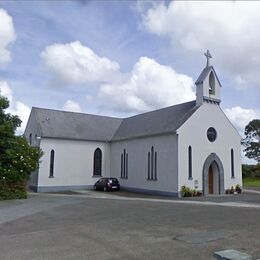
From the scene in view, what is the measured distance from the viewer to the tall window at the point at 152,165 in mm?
27984

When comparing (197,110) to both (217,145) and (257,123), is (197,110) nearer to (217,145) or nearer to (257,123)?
(217,145)

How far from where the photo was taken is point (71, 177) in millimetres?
32000

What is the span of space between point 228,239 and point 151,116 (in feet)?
79.8

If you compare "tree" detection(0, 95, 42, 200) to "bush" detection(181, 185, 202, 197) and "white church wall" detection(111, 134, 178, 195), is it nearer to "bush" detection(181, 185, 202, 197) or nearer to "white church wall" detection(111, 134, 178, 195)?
"white church wall" detection(111, 134, 178, 195)

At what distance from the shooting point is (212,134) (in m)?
28.5

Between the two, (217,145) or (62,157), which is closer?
(217,145)

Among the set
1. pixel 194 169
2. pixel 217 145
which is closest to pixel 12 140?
pixel 194 169

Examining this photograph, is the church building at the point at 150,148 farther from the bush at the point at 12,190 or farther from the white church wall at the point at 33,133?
the bush at the point at 12,190

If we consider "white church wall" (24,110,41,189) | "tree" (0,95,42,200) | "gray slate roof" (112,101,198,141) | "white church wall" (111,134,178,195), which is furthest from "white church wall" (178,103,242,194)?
"white church wall" (24,110,41,189)

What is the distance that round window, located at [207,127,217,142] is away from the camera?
28.3 m

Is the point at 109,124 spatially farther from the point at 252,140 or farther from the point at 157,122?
the point at 252,140

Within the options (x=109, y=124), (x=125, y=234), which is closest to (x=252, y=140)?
(x=109, y=124)

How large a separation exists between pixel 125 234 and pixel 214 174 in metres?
20.2

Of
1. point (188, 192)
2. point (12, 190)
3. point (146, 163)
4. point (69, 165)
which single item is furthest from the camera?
point (69, 165)
